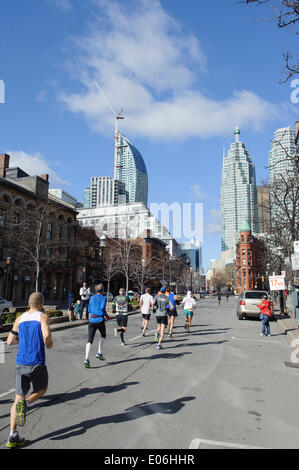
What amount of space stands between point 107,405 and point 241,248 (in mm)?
121148

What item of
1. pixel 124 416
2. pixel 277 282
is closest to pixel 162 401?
pixel 124 416

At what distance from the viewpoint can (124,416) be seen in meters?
4.99

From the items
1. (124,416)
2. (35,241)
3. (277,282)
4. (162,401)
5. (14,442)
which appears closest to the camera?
(14,442)

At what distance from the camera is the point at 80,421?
480 cm

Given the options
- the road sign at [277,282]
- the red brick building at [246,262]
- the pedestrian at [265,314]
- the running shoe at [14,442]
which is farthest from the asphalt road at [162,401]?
the red brick building at [246,262]

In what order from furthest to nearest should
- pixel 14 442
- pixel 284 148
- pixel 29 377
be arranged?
1. pixel 284 148
2. pixel 29 377
3. pixel 14 442

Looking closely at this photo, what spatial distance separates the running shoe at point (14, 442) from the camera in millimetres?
3926

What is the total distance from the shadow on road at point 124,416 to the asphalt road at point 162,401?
1 centimetres

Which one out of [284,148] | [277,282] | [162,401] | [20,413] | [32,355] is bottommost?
[162,401]

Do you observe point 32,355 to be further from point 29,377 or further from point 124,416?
point 124,416

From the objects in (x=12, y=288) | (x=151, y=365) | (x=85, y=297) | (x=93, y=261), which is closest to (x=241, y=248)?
(x=93, y=261)

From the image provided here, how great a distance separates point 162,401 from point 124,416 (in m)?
0.91

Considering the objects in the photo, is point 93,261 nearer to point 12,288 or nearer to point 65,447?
point 12,288
